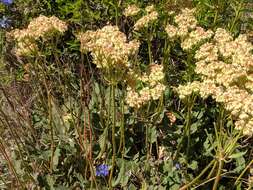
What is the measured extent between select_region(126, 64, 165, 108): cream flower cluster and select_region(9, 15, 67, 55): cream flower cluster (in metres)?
0.60

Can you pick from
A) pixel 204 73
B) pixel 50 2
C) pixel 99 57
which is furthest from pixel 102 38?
pixel 50 2

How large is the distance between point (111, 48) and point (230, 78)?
0.68 meters

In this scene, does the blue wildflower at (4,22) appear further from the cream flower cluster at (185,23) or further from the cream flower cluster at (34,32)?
the cream flower cluster at (185,23)

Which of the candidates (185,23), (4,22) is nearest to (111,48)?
(185,23)

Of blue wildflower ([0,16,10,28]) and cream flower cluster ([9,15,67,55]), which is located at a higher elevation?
cream flower cluster ([9,15,67,55])

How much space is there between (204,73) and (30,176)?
4.49ft

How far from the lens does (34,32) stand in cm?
305

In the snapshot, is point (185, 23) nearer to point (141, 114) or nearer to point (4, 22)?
point (141, 114)

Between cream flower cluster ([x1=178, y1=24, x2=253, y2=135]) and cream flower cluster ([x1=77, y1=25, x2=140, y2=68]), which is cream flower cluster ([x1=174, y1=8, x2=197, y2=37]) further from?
cream flower cluster ([x1=77, y1=25, x2=140, y2=68])

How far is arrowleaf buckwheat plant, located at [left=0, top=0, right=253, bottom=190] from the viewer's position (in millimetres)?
2855

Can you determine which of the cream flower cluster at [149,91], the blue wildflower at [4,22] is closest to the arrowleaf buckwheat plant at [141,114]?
the cream flower cluster at [149,91]

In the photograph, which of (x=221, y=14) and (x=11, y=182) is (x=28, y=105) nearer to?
(x=11, y=182)

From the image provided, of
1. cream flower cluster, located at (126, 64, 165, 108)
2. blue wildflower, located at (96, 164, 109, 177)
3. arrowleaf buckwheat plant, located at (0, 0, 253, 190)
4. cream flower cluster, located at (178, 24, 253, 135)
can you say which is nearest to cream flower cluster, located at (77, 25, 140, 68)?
arrowleaf buckwheat plant, located at (0, 0, 253, 190)

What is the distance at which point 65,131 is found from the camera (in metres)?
3.73
